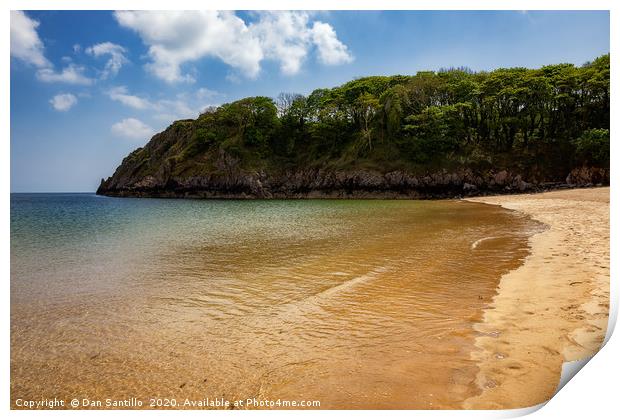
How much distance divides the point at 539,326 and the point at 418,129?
42609 mm

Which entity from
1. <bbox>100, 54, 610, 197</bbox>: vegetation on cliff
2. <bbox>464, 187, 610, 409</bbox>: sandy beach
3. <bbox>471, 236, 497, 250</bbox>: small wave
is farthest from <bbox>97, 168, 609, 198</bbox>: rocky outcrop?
<bbox>464, 187, 610, 409</bbox>: sandy beach

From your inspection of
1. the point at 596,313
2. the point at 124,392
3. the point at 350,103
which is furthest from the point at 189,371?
the point at 350,103

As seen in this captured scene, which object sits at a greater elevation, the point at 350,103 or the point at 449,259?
the point at 350,103

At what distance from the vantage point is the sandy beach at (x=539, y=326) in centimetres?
279

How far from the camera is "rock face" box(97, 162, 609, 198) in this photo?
117 ft

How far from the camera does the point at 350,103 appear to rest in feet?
164

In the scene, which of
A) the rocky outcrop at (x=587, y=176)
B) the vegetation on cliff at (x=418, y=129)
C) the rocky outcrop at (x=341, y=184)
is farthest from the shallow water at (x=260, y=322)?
the rocky outcrop at (x=341, y=184)

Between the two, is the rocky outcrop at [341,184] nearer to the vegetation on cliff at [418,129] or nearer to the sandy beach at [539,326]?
the vegetation on cliff at [418,129]

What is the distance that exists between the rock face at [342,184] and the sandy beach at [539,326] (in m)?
29.4
